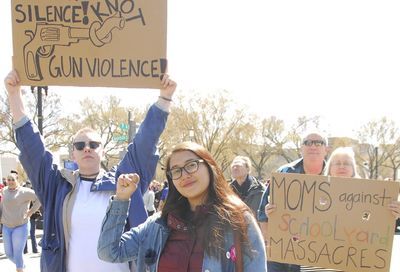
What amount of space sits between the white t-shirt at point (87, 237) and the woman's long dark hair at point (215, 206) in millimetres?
649

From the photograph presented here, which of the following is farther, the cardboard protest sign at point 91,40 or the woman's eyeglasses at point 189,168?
the cardboard protest sign at point 91,40

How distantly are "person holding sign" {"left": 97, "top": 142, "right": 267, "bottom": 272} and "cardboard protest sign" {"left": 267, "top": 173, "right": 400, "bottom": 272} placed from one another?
3.80 feet

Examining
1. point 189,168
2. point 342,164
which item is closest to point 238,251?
point 189,168

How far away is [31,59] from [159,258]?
1769 mm

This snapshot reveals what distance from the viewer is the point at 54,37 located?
328 cm

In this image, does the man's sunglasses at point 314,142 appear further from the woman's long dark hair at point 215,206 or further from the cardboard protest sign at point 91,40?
the woman's long dark hair at point 215,206

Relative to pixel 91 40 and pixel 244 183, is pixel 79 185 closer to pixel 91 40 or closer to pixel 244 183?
pixel 91 40

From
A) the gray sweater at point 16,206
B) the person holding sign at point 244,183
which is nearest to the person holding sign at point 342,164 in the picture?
the person holding sign at point 244,183

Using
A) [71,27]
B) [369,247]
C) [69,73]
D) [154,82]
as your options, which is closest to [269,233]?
A: [369,247]

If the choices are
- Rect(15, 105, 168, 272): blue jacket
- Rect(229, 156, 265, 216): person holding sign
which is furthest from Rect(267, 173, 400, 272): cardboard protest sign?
Rect(229, 156, 265, 216): person holding sign

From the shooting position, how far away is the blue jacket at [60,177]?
2.88 metres

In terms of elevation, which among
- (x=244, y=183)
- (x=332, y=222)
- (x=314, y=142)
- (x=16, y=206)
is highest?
(x=314, y=142)

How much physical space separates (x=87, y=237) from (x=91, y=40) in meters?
1.34

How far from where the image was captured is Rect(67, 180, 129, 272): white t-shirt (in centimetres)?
281
